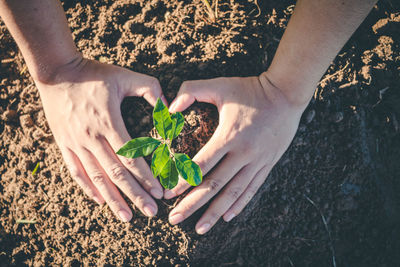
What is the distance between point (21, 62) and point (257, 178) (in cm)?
200

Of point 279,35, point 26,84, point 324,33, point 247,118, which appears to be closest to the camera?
point 324,33

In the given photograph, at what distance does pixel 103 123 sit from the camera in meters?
1.50

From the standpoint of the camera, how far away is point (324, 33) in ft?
4.24

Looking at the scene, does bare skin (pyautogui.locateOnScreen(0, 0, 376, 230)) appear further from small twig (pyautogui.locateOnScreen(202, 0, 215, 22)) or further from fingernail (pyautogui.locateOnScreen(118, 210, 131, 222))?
small twig (pyautogui.locateOnScreen(202, 0, 215, 22))

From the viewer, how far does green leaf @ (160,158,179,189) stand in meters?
1.27

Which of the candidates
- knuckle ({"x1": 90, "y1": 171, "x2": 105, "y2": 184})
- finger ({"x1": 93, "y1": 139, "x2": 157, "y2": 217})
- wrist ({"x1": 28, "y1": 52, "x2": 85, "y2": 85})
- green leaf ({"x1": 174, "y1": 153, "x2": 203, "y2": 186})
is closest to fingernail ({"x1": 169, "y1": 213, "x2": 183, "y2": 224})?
finger ({"x1": 93, "y1": 139, "x2": 157, "y2": 217})

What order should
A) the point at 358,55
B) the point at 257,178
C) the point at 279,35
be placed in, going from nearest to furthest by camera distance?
the point at 257,178
the point at 279,35
the point at 358,55

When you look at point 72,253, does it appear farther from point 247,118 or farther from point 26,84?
point 247,118

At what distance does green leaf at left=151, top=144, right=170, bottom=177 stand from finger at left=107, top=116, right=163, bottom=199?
0.28m

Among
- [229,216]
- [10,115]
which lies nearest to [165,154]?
[229,216]

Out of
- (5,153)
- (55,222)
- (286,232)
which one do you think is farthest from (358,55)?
(5,153)

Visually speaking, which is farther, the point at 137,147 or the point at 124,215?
the point at 124,215

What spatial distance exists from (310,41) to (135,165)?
3.82 ft

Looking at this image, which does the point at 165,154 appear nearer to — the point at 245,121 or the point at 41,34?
the point at 245,121
